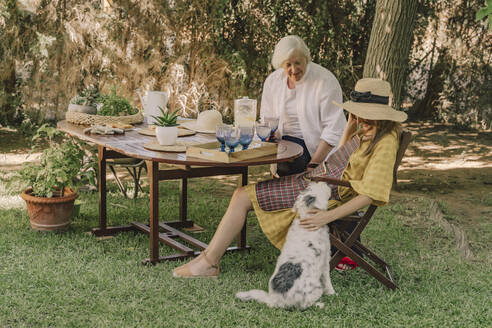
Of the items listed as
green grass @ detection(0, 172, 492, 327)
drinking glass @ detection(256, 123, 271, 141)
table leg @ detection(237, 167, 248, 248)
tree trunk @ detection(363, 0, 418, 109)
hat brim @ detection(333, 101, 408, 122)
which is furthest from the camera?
tree trunk @ detection(363, 0, 418, 109)

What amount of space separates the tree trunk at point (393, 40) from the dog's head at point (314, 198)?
9.35 feet

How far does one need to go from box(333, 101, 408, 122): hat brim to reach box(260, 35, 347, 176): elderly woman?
0.73 metres

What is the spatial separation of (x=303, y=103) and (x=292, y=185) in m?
0.89

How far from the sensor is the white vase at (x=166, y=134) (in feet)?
11.2

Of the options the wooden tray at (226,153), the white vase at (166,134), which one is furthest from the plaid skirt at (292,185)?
the white vase at (166,134)

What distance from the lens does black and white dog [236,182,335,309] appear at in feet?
9.64

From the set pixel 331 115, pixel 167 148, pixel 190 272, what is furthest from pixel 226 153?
pixel 331 115

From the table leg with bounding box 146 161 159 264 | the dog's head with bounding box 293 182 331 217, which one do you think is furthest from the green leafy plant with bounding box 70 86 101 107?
the dog's head with bounding box 293 182 331 217

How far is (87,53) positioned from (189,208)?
3914mm

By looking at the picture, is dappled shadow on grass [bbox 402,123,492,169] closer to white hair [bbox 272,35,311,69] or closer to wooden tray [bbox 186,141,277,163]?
white hair [bbox 272,35,311,69]

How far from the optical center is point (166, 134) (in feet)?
11.2

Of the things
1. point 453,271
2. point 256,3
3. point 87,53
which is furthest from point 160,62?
point 453,271

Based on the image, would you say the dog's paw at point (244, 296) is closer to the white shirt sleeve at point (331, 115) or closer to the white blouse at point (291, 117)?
the white shirt sleeve at point (331, 115)

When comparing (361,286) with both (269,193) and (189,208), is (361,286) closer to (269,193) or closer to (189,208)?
(269,193)
